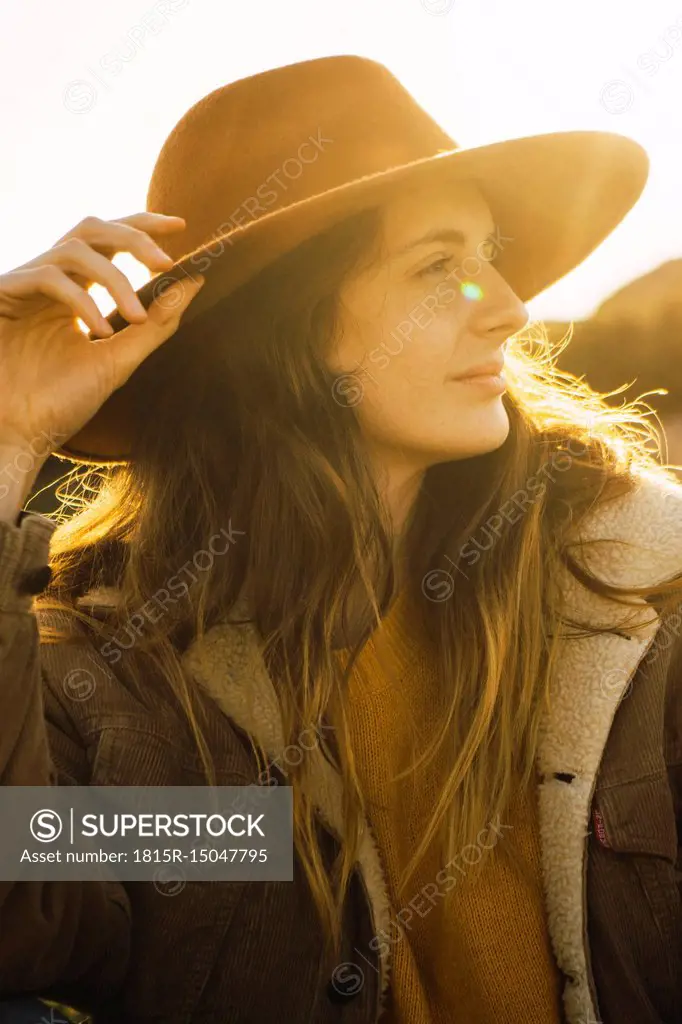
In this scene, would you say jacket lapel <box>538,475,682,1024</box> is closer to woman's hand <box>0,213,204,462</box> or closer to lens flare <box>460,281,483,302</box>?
lens flare <box>460,281,483,302</box>

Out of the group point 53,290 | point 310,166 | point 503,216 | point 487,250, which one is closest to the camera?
point 53,290

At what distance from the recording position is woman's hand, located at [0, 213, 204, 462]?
2006 millimetres

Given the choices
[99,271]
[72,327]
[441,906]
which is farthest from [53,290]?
[441,906]

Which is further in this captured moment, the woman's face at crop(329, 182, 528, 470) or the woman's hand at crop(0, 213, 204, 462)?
the woman's face at crop(329, 182, 528, 470)

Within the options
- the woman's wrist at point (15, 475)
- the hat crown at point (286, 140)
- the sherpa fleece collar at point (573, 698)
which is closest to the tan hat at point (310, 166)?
the hat crown at point (286, 140)

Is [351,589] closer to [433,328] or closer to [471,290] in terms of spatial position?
[433,328]

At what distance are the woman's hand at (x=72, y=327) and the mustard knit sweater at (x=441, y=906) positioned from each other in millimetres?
872

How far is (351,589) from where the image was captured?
2.41 meters

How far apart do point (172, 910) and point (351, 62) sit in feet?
6.16

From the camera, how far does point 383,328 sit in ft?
7.75

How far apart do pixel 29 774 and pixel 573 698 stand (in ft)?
3.60

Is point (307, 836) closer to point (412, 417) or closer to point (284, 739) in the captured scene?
point (284, 739)

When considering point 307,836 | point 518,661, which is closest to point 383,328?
point 518,661

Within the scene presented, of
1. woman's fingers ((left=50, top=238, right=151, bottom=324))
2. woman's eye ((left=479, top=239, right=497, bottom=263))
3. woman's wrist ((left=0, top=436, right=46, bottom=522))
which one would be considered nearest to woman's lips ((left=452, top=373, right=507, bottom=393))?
woman's eye ((left=479, top=239, right=497, bottom=263))
